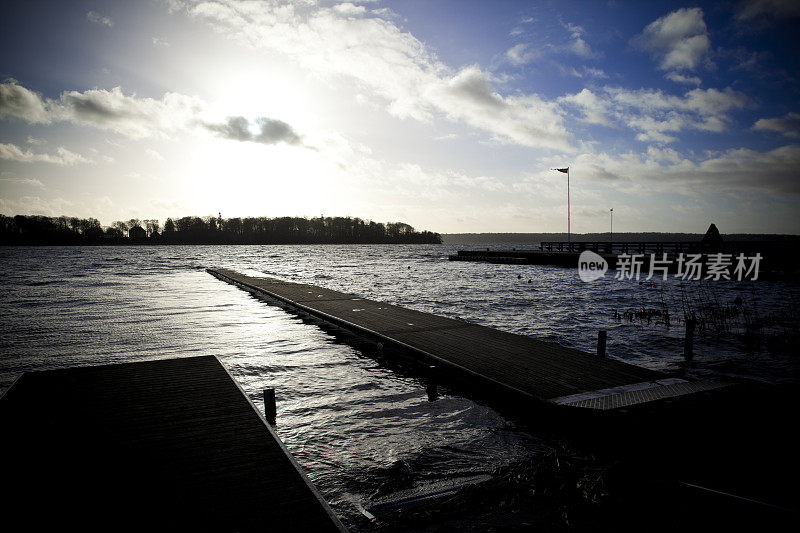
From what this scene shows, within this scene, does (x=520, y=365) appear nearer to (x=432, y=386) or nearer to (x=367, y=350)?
(x=432, y=386)

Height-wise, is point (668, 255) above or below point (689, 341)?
above

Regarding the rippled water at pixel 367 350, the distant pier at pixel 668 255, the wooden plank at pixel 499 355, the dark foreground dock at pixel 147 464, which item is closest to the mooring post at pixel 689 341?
the rippled water at pixel 367 350

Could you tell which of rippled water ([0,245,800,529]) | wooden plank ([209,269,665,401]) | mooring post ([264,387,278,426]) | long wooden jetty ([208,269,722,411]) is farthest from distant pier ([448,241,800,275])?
mooring post ([264,387,278,426])

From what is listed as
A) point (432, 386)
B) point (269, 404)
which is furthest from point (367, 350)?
point (269, 404)

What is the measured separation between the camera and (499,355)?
10.5 m

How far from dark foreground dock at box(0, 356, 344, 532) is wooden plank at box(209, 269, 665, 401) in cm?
459

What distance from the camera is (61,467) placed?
16.6ft

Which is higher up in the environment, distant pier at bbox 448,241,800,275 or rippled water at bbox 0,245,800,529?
distant pier at bbox 448,241,800,275

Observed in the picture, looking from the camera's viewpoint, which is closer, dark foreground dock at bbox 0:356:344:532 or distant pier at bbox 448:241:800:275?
dark foreground dock at bbox 0:356:344:532

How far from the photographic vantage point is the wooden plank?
8266 mm

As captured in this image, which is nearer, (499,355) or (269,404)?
(269,404)

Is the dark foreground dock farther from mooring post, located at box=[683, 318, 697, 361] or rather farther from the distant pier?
the distant pier

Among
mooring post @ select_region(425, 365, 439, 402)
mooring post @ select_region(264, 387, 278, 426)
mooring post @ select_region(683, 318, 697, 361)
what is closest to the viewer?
mooring post @ select_region(264, 387, 278, 426)

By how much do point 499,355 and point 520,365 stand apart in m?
0.99
